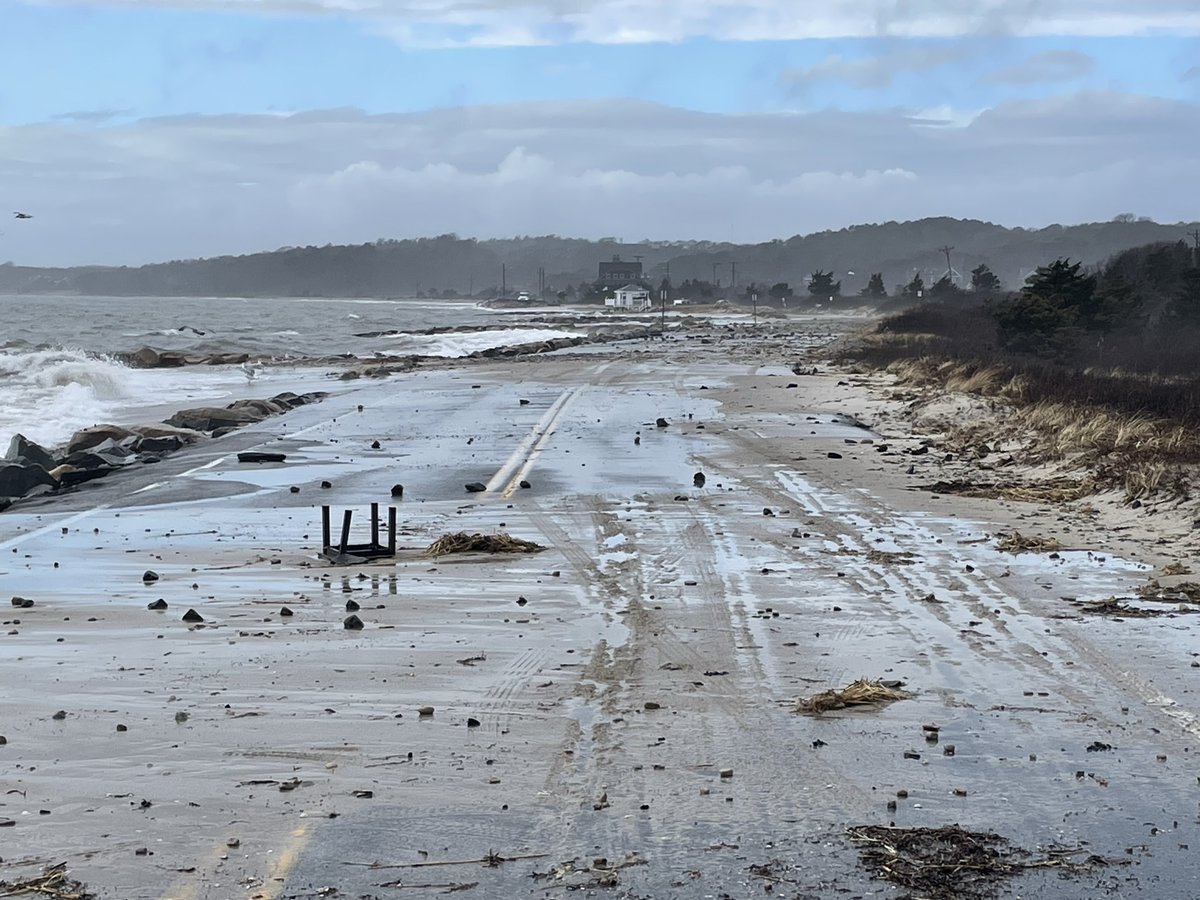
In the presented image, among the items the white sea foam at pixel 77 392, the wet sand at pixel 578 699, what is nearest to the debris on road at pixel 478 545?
the wet sand at pixel 578 699

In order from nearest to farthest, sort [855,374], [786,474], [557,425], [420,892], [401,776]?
[420,892], [401,776], [786,474], [557,425], [855,374]

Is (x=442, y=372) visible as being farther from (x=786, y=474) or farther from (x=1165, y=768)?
(x=1165, y=768)

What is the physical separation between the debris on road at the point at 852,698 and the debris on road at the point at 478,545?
6.26 meters

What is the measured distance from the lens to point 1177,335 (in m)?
55.1

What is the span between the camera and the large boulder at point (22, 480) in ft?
71.1

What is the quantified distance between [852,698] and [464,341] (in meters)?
88.6

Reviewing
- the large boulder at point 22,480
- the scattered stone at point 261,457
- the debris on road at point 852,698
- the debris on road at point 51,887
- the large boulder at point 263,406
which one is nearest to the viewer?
the debris on road at point 51,887

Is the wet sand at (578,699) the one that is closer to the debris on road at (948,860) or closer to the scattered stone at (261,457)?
the debris on road at (948,860)

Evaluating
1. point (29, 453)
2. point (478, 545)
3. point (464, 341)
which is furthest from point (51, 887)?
point (464, 341)

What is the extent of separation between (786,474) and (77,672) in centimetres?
1391

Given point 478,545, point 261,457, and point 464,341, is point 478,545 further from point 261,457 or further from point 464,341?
point 464,341

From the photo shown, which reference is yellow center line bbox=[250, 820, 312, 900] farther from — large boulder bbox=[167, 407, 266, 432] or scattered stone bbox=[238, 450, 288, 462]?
large boulder bbox=[167, 407, 266, 432]

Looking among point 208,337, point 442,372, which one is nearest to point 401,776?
point 442,372

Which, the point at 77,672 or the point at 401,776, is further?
the point at 77,672
